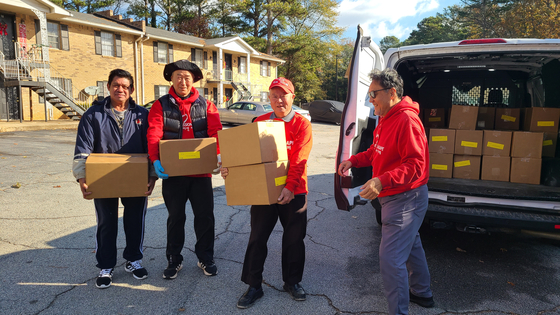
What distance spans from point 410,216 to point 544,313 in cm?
134

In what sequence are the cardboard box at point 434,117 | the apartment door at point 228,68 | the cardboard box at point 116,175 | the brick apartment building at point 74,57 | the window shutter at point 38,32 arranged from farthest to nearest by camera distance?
the apartment door at point 228,68 → the window shutter at point 38,32 → the brick apartment building at point 74,57 → the cardboard box at point 434,117 → the cardboard box at point 116,175

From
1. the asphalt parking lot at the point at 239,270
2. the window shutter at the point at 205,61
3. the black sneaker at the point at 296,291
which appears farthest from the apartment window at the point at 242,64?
the black sneaker at the point at 296,291

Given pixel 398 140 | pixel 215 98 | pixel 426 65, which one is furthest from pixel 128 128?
pixel 215 98

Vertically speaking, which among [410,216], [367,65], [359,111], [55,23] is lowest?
[410,216]

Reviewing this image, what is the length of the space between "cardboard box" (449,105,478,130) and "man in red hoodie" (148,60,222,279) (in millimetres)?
3181

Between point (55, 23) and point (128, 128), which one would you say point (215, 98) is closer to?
point (55, 23)

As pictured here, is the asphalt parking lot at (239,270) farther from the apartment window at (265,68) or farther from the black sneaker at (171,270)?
the apartment window at (265,68)

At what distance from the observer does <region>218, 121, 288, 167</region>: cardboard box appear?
255cm

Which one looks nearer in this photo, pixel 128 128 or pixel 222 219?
pixel 128 128

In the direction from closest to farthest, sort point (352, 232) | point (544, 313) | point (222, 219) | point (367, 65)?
point (544, 313)
point (367, 65)
point (352, 232)
point (222, 219)

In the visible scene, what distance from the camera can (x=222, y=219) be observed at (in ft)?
15.6

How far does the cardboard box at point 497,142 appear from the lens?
426 cm

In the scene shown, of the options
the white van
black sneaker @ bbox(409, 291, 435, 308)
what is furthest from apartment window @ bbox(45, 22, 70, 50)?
black sneaker @ bbox(409, 291, 435, 308)

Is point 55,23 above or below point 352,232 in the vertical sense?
above
